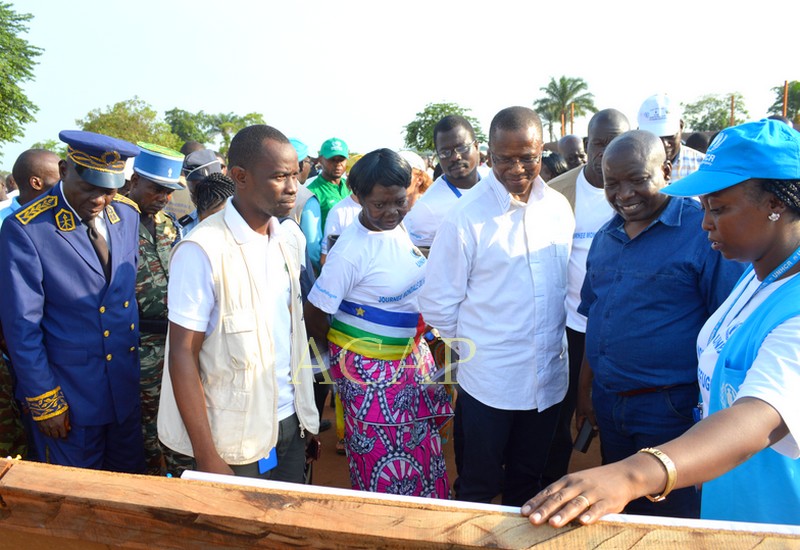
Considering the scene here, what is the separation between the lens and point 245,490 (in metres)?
1.10

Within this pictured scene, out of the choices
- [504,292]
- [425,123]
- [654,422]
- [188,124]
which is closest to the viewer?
[654,422]

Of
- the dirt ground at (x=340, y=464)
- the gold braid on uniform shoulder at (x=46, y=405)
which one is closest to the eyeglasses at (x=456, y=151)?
the dirt ground at (x=340, y=464)

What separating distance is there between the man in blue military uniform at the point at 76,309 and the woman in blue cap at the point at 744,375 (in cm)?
221

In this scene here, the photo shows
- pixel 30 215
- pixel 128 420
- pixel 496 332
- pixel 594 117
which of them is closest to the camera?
pixel 30 215

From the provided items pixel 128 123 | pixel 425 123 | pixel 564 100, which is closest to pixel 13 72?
pixel 128 123

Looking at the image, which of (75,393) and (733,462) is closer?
(733,462)

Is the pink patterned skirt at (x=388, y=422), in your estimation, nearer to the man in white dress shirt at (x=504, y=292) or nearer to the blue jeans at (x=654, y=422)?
the man in white dress shirt at (x=504, y=292)

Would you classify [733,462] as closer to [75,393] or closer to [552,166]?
[75,393]

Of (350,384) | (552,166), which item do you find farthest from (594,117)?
(350,384)

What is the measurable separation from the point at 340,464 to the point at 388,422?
1671 mm

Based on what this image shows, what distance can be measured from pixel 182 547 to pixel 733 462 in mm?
1088

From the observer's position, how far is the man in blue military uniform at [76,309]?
7.73 ft

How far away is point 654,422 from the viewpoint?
219 centimetres

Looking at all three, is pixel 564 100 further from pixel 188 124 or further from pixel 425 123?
pixel 188 124
